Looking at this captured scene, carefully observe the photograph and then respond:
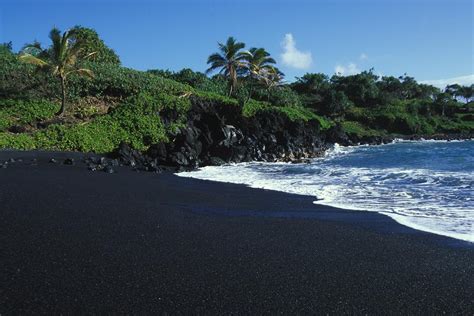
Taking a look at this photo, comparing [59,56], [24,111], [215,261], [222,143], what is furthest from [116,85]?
[215,261]

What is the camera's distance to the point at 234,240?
20.2ft

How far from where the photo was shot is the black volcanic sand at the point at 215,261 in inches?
155

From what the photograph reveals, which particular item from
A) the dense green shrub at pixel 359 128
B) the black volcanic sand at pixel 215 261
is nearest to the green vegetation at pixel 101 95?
the black volcanic sand at pixel 215 261

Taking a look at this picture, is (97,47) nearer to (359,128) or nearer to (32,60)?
(32,60)

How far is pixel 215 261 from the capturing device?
512cm

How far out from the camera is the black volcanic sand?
3.93 metres

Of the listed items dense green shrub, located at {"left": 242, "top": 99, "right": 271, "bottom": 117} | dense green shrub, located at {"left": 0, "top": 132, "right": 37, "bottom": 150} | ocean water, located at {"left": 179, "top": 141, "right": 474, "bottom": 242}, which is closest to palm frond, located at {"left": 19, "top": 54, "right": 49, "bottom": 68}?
dense green shrub, located at {"left": 0, "top": 132, "right": 37, "bottom": 150}

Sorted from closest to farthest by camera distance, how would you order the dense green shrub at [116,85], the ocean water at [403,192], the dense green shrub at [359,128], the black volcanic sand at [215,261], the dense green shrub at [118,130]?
the black volcanic sand at [215,261] < the ocean water at [403,192] < the dense green shrub at [118,130] < the dense green shrub at [116,85] < the dense green shrub at [359,128]

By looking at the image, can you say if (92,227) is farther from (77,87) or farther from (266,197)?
(77,87)

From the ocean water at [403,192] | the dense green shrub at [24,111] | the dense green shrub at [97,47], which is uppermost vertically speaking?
the dense green shrub at [97,47]

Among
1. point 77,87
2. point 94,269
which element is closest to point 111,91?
point 77,87

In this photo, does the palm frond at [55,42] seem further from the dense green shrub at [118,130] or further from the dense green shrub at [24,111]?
the dense green shrub at [118,130]

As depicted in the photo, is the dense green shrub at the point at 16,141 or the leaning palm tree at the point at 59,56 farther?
the leaning palm tree at the point at 59,56

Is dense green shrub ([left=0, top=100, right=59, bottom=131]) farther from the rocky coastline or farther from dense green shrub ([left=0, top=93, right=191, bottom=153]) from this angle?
the rocky coastline
